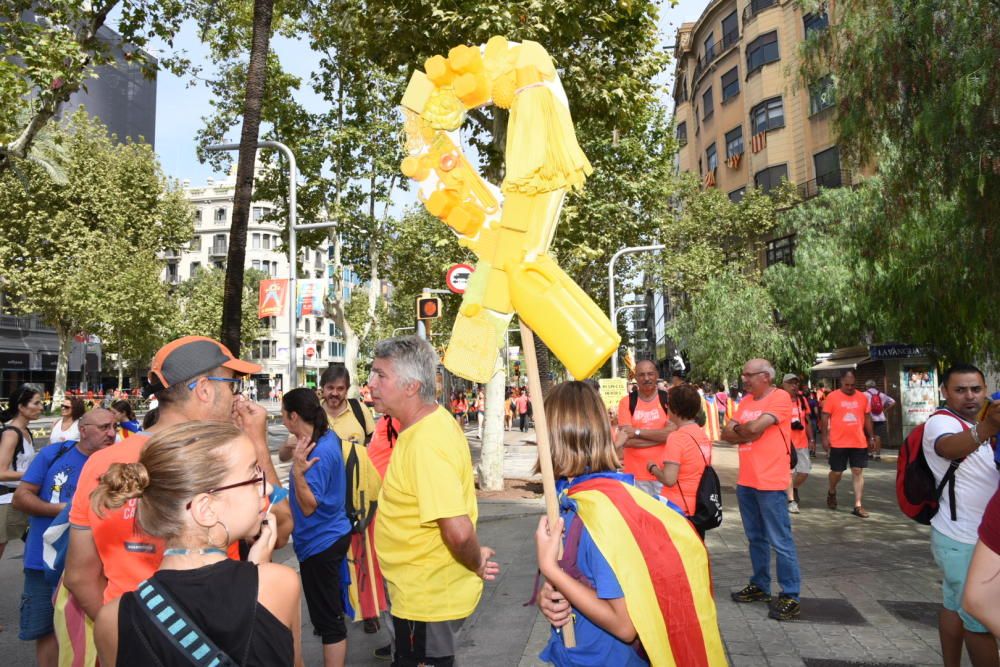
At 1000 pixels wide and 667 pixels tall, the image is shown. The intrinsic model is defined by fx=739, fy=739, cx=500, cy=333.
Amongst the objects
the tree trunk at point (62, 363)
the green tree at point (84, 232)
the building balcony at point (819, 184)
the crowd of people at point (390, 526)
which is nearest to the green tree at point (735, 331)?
the building balcony at point (819, 184)

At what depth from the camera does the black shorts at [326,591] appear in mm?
3797

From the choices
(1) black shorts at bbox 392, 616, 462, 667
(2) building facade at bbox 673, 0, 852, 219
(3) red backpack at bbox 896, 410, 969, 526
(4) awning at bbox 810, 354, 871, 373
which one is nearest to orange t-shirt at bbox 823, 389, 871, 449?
(3) red backpack at bbox 896, 410, 969, 526

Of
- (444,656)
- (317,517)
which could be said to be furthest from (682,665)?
(317,517)

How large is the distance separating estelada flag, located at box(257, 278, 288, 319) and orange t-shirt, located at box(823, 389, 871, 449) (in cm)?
1202

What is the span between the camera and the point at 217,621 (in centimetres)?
157

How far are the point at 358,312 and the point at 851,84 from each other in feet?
158

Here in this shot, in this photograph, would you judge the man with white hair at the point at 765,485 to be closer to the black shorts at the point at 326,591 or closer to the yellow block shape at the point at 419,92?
the black shorts at the point at 326,591

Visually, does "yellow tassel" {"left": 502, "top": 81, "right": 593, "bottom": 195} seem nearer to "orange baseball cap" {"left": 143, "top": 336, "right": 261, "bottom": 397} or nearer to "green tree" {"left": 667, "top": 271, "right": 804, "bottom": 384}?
"orange baseball cap" {"left": 143, "top": 336, "right": 261, "bottom": 397}

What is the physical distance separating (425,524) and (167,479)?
55.0 inches

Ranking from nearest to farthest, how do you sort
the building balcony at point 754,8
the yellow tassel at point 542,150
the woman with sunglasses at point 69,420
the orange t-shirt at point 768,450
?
the yellow tassel at point 542,150 → the orange t-shirt at point 768,450 → the woman with sunglasses at point 69,420 → the building balcony at point 754,8

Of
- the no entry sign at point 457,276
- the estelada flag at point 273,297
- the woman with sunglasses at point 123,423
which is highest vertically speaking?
the estelada flag at point 273,297

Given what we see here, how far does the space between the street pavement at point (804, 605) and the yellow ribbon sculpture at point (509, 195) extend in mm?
2938

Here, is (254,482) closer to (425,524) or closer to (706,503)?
(425,524)

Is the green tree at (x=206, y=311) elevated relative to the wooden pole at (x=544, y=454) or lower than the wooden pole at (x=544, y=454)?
elevated
